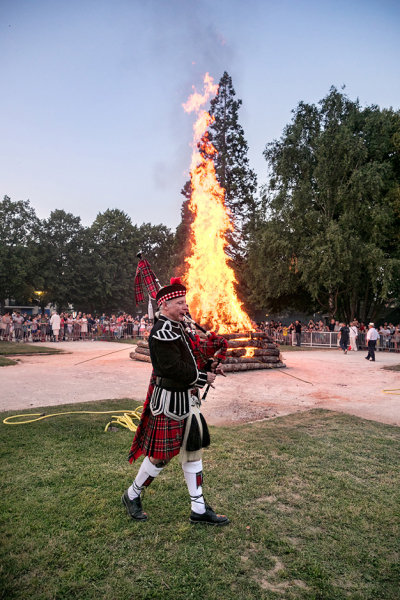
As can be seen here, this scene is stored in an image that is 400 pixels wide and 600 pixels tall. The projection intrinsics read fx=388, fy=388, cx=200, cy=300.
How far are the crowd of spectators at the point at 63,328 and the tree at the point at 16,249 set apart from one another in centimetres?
1389

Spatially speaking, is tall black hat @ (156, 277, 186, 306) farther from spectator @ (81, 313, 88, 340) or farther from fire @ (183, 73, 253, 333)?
spectator @ (81, 313, 88, 340)

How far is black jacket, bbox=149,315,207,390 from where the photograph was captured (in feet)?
10.7

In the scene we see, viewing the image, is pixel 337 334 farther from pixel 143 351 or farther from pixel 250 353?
pixel 143 351

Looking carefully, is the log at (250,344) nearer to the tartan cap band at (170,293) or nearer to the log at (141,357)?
the log at (141,357)

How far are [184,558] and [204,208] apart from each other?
15330mm

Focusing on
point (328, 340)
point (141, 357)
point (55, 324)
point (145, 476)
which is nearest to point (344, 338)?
point (328, 340)

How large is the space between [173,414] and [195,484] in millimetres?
659

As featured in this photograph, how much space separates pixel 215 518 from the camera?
3.30 metres

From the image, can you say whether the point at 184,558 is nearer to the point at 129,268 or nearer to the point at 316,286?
the point at 316,286

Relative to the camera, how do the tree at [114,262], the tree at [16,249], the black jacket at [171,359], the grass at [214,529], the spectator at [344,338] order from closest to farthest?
1. the grass at [214,529]
2. the black jacket at [171,359]
3. the spectator at [344,338]
4. the tree at [16,249]
5. the tree at [114,262]

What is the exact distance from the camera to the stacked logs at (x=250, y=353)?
43.0ft

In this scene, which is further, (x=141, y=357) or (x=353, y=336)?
(x=353, y=336)

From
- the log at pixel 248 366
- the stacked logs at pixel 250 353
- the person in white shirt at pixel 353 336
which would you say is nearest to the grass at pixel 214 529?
the log at pixel 248 366

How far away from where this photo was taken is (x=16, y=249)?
1715 inches
